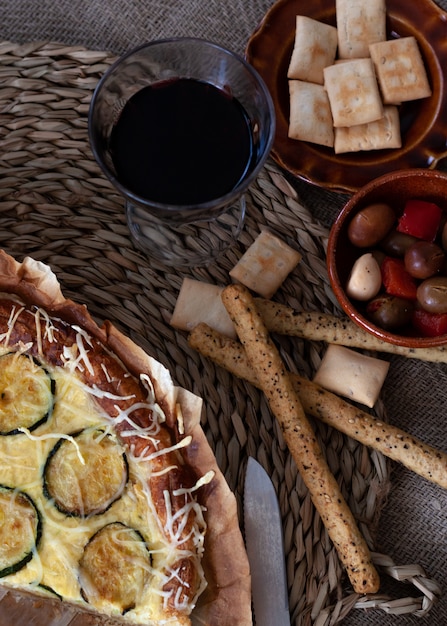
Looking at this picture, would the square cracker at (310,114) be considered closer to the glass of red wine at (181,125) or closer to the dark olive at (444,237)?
the glass of red wine at (181,125)

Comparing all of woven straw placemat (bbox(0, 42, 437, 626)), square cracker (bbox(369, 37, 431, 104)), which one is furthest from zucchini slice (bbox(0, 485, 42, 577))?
square cracker (bbox(369, 37, 431, 104))

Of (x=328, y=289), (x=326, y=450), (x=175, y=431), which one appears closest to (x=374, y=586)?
(x=326, y=450)

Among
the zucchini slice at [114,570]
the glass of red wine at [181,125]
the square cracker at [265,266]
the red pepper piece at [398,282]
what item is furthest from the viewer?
the square cracker at [265,266]

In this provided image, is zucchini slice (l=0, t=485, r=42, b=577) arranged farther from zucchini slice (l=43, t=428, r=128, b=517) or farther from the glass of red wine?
the glass of red wine

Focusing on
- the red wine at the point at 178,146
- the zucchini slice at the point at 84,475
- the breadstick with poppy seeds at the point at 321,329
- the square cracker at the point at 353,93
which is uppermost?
the square cracker at the point at 353,93

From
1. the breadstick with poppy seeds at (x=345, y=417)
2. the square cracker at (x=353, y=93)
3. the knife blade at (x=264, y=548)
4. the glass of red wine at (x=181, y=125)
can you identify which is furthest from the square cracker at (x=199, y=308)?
the square cracker at (x=353, y=93)

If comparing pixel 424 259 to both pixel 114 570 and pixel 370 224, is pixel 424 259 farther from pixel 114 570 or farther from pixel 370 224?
pixel 114 570
